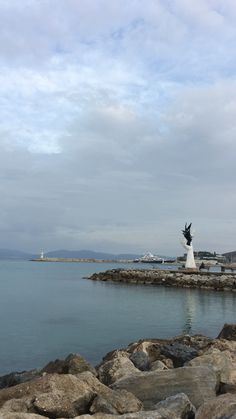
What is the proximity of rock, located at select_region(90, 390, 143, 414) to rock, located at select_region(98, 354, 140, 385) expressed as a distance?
1897 millimetres

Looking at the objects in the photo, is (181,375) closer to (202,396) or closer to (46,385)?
(202,396)

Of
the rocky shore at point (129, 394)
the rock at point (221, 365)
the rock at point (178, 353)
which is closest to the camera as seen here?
the rocky shore at point (129, 394)

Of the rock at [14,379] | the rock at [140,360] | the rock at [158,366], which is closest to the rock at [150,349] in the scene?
the rock at [140,360]

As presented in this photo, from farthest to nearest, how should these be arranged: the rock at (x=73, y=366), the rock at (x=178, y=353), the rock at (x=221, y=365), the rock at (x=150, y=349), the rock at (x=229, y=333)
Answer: the rock at (x=229, y=333), the rock at (x=150, y=349), the rock at (x=178, y=353), the rock at (x=73, y=366), the rock at (x=221, y=365)

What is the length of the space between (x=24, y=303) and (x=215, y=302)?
1331 cm

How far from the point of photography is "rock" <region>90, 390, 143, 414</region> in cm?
698

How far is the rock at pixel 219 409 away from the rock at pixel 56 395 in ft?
5.68

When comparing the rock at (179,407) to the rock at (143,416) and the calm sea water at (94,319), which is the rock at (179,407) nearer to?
the rock at (143,416)

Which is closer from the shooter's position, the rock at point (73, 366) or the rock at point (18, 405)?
the rock at point (18, 405)

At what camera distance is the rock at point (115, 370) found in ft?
31.1

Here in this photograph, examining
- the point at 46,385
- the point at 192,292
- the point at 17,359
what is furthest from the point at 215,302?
the point at 46,385

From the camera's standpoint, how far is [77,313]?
29359 mm

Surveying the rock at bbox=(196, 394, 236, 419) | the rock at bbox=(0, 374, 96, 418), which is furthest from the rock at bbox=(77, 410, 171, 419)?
the rock at bbox=(0, 374, 96, 418)

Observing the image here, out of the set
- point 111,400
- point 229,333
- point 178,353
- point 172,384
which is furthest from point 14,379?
point 229,333
